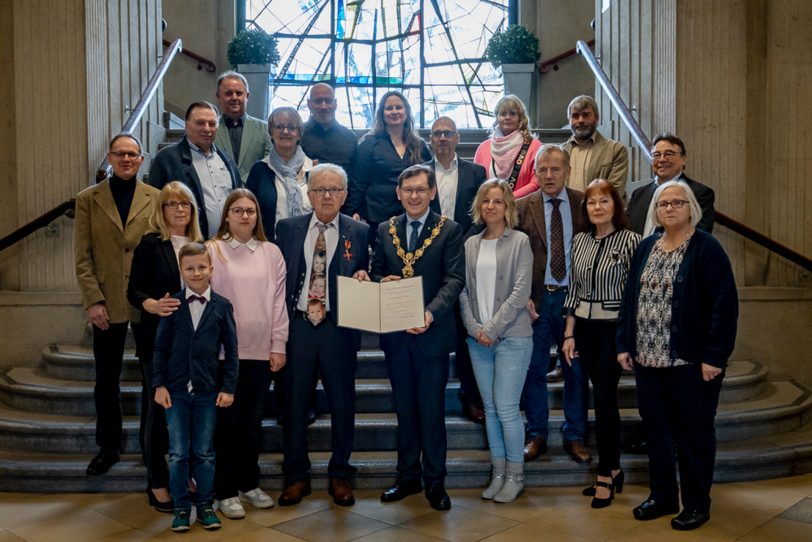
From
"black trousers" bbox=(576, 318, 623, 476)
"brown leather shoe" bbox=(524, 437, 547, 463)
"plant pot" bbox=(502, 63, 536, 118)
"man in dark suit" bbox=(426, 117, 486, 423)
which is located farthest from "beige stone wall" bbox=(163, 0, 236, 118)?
"black trousers" bbox=(576, 318, 623, 476)

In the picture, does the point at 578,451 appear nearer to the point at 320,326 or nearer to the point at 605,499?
the point at 605,499

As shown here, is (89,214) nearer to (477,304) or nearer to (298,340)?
(298,340)

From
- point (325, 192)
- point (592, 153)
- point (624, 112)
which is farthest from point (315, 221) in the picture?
point (624, 112)

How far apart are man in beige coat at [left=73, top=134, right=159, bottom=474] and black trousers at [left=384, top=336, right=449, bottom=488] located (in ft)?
4.73

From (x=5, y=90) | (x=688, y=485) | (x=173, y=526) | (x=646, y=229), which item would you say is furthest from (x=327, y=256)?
(x=5, y=90)

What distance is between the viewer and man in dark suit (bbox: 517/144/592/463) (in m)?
4.33

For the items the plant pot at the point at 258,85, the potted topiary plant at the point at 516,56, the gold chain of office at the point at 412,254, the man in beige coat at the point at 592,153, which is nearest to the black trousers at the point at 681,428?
the gold chain of office at the point at 412,254

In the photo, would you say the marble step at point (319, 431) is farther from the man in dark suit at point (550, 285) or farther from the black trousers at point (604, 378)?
the black trousers at point (604, 378)

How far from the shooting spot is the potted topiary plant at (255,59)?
33.5ft

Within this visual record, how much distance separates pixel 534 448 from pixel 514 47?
279 inches

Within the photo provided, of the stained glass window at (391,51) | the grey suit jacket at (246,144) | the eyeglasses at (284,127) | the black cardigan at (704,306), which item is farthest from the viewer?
the stained glass window at (391,51)

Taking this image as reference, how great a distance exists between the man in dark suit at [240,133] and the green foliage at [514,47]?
6.17m

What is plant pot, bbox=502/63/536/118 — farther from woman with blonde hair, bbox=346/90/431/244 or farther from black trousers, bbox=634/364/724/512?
black trousers, bbox=634/364/724/512

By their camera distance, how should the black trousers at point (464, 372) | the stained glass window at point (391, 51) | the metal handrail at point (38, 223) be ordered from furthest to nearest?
the stained glass window at point (391, 51)
the metal handrail at point (38, 223)
the black trousers at point (464, 372)
